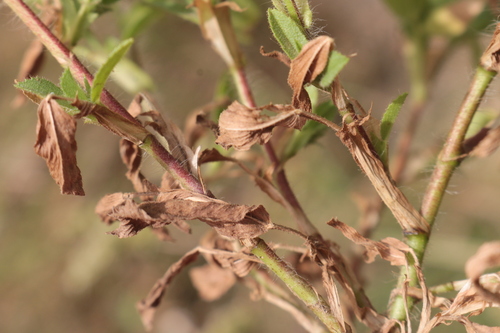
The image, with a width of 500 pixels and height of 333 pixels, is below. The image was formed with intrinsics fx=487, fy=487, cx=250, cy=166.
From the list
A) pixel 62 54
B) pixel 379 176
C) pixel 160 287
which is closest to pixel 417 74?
pixel 379 176

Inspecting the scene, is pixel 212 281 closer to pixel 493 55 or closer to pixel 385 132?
pixel 385 132

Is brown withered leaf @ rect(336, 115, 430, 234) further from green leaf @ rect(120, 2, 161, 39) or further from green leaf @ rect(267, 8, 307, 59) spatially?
green leaf @ rect(120, 2, 161, 39)

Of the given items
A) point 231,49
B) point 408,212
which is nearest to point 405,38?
point 231,49

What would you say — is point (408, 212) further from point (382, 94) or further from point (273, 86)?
point (382, 94)

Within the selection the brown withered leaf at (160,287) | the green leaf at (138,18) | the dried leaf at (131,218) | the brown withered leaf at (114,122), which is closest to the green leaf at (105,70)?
the brown withered leaf at (114,122)

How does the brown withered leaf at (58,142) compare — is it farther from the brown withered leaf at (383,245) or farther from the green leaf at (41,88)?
the brown withered leaf at (383,245)
